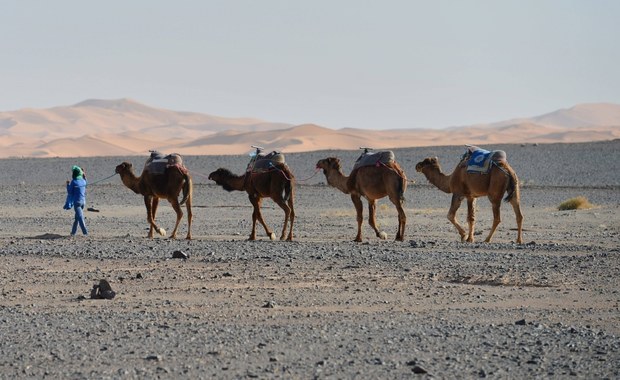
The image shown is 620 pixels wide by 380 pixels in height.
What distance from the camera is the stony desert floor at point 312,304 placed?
32.6ft

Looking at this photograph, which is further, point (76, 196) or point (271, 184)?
point (76, 196)

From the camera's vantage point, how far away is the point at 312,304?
43.1ft

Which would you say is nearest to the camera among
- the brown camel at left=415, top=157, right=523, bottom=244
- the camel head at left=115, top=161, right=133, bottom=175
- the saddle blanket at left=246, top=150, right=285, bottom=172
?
the brown camel at left=415, top=157, right=523, bottom=244

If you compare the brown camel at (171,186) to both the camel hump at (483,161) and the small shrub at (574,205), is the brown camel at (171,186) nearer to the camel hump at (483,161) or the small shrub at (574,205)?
the camel hump at (483,161)

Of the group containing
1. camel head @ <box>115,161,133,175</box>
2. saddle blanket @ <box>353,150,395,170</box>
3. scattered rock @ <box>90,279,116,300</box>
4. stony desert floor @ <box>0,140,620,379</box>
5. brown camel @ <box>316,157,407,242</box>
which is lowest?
stony desert floor @ <box>0,140,620,379</box>

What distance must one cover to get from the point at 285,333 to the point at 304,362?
130cm

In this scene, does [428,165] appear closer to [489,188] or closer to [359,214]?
[489,188]

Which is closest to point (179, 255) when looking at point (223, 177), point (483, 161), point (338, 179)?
point (223, 177)

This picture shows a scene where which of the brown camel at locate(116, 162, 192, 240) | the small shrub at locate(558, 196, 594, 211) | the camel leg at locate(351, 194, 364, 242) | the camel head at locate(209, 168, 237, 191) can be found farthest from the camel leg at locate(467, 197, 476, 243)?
the small shrub at locate(558, 196, 594, 211)

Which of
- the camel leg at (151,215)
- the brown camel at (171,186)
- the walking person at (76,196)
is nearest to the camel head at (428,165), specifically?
the brown camel at (171,186)

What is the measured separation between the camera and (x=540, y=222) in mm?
27906

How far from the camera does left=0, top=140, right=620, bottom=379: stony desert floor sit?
994 centimetres

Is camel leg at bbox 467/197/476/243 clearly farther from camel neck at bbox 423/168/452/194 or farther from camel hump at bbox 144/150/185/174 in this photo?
camel hump at bbox 144/150/185/174

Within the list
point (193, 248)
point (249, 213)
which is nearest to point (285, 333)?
point (193, 248)
